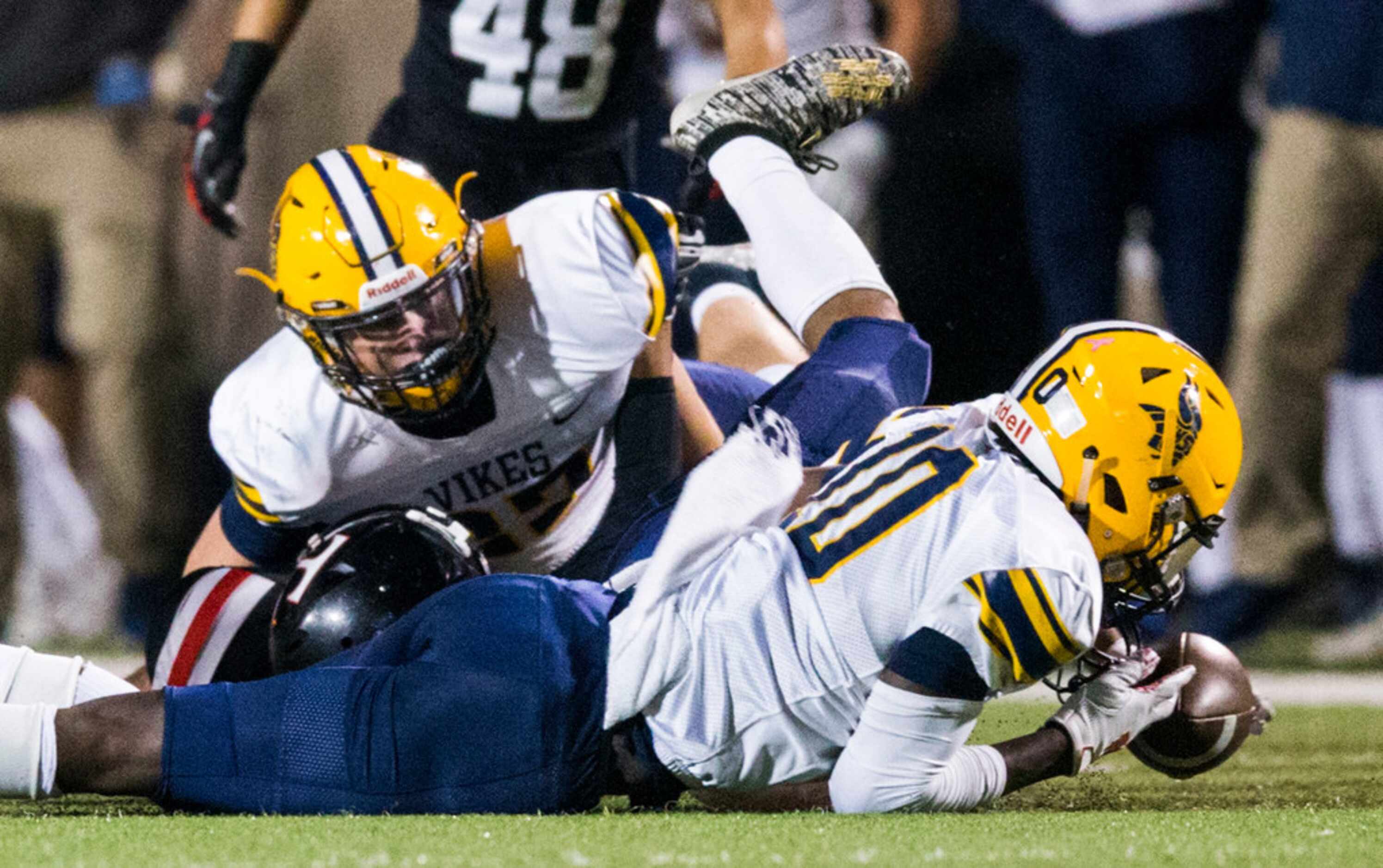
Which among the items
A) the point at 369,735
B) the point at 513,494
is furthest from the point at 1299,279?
the point at 369,735

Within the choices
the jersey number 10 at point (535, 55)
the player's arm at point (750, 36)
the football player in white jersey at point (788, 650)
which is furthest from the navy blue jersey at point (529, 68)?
the football player in white jersey at point (788, 650)

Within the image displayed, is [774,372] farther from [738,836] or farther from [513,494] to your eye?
[738,836]

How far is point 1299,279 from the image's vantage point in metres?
4.57

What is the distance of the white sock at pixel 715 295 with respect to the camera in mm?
3615

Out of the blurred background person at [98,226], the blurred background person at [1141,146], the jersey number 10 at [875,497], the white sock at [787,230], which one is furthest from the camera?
the blurred background person at [98,226]

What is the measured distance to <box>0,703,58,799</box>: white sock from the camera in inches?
91.3

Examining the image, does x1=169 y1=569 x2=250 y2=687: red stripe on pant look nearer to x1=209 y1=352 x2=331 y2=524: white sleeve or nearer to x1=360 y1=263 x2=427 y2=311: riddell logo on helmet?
x1=209 y1=352 x2=331 y2=524: white sleeve

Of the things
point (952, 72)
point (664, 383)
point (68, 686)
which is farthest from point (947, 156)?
point (68, 686)

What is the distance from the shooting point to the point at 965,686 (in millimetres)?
2311

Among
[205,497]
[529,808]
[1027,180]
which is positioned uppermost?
[529,808]

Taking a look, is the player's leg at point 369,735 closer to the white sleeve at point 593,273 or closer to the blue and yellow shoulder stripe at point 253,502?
the blue and yellow shoulder stripe at point 253,502

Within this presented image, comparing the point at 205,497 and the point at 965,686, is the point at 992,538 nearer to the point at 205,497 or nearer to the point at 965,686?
the point at 965,686

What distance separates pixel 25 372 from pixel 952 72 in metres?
2.81

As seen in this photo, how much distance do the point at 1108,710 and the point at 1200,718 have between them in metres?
0.16
